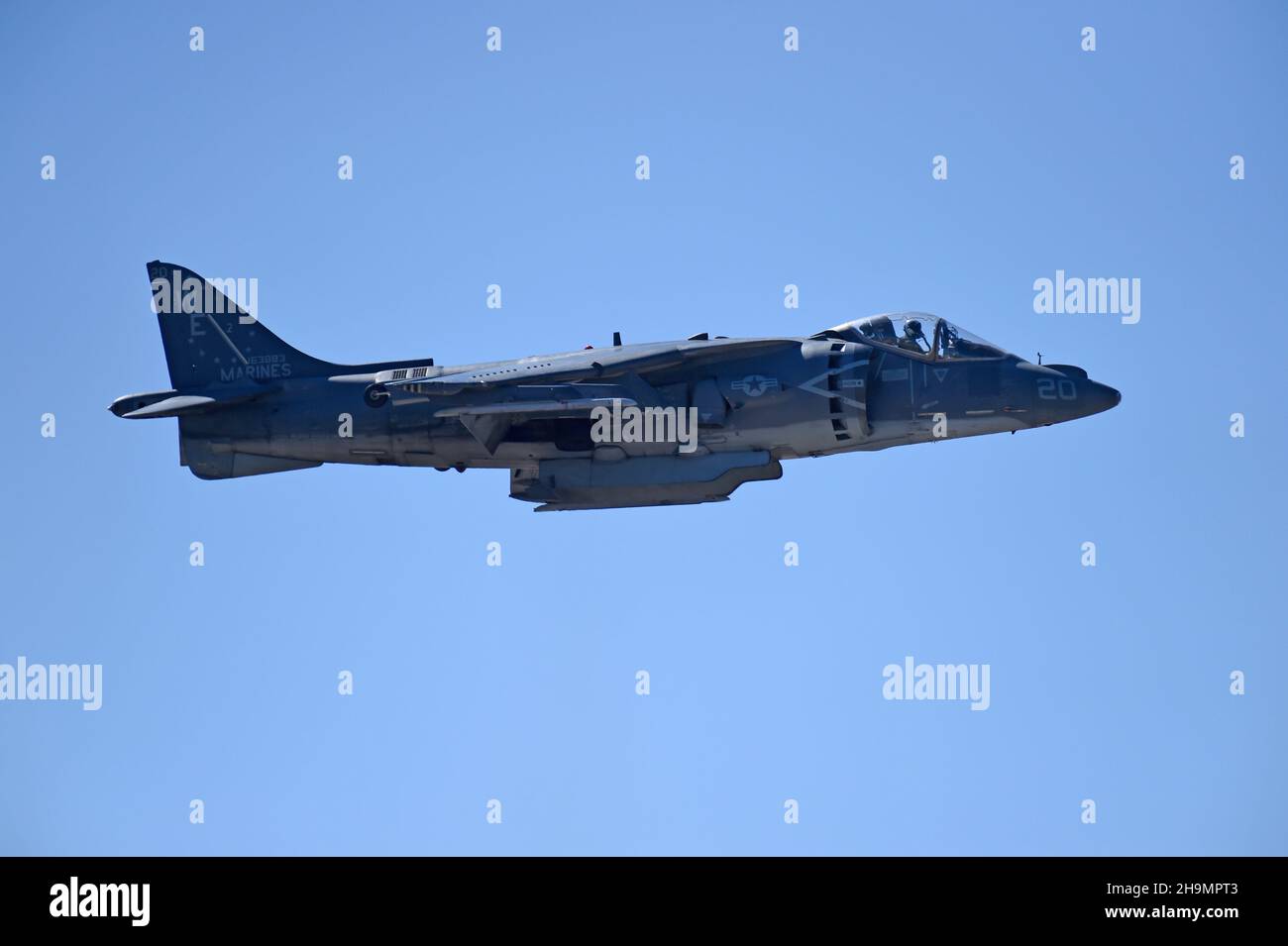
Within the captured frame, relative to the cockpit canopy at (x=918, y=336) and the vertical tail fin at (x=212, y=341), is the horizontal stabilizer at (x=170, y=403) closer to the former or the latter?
the vertical tail fin at (x=212, y=341)

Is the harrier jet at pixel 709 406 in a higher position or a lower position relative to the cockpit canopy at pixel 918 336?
Answer: lower

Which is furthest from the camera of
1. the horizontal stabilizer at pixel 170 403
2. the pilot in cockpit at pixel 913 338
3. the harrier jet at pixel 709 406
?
the horizontal stabilizer at pixel 170 403

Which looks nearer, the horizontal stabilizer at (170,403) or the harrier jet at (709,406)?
the harrier jet at (709,406)

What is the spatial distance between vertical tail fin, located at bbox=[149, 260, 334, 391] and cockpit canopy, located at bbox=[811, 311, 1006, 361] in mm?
9473

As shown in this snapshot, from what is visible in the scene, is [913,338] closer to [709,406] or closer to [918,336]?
[918,336]

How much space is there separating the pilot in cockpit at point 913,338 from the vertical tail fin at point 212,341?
10244mm

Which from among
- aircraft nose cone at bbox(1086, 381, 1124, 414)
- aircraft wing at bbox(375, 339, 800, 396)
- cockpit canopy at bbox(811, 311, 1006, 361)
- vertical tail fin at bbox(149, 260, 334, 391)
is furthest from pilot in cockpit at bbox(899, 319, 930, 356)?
vertical tail fin at bbox(149, 260, 334, 391)

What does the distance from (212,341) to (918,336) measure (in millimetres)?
12812

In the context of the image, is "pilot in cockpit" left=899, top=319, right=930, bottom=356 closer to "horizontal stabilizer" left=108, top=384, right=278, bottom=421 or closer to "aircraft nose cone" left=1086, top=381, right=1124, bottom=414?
"aircraft nose cone" left=1086, top=381, right=1124, bottom=414

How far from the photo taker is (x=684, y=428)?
121ft

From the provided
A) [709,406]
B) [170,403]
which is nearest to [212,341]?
[170,403]

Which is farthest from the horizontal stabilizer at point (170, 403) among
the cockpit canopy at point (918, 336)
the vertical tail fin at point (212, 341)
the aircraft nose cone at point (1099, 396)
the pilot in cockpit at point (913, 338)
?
the aircraft nose cone at point (1099, 396)

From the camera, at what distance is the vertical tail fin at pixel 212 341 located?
39.7 meters
